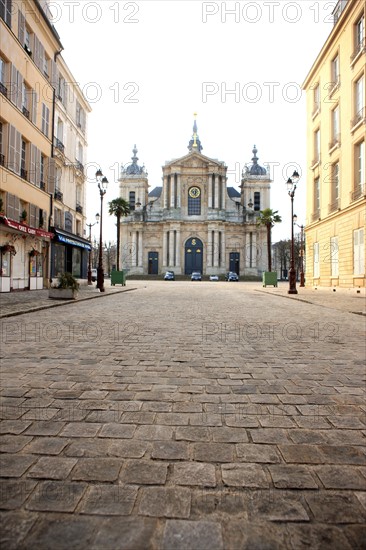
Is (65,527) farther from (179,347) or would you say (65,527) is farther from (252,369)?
(179,347)

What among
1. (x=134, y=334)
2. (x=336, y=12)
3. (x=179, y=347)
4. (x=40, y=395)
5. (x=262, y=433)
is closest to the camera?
(x=262, y=433)

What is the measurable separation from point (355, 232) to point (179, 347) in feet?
58.4

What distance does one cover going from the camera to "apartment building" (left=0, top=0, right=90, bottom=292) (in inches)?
727

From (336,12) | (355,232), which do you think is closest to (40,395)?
(355,232)

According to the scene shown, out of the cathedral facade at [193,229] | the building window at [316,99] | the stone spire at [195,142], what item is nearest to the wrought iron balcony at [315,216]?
the building window at [316,99]

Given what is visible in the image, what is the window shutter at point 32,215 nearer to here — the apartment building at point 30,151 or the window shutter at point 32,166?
the apartment building at point 30,151

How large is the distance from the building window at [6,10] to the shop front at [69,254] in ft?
36.7

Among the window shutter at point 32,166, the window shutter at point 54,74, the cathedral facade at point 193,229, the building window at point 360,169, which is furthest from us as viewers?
the cathedral facade at point 193,229

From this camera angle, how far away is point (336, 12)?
82.8ft

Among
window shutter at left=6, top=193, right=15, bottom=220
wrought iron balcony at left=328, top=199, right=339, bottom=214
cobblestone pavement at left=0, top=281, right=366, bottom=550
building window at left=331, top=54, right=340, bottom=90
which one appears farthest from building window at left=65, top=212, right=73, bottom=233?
cobblestone pavement at left=0, top=281, right=366, bottom=550

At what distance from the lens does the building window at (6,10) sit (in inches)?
707

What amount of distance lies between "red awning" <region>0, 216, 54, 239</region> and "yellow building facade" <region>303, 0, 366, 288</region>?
17.0 metres

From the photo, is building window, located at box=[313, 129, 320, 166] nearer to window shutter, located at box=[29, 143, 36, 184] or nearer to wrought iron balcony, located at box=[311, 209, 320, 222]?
wrought iron balcony, located at box=[311, 209, 320, 222]

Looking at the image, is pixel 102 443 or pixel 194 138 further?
pixel 194 138
